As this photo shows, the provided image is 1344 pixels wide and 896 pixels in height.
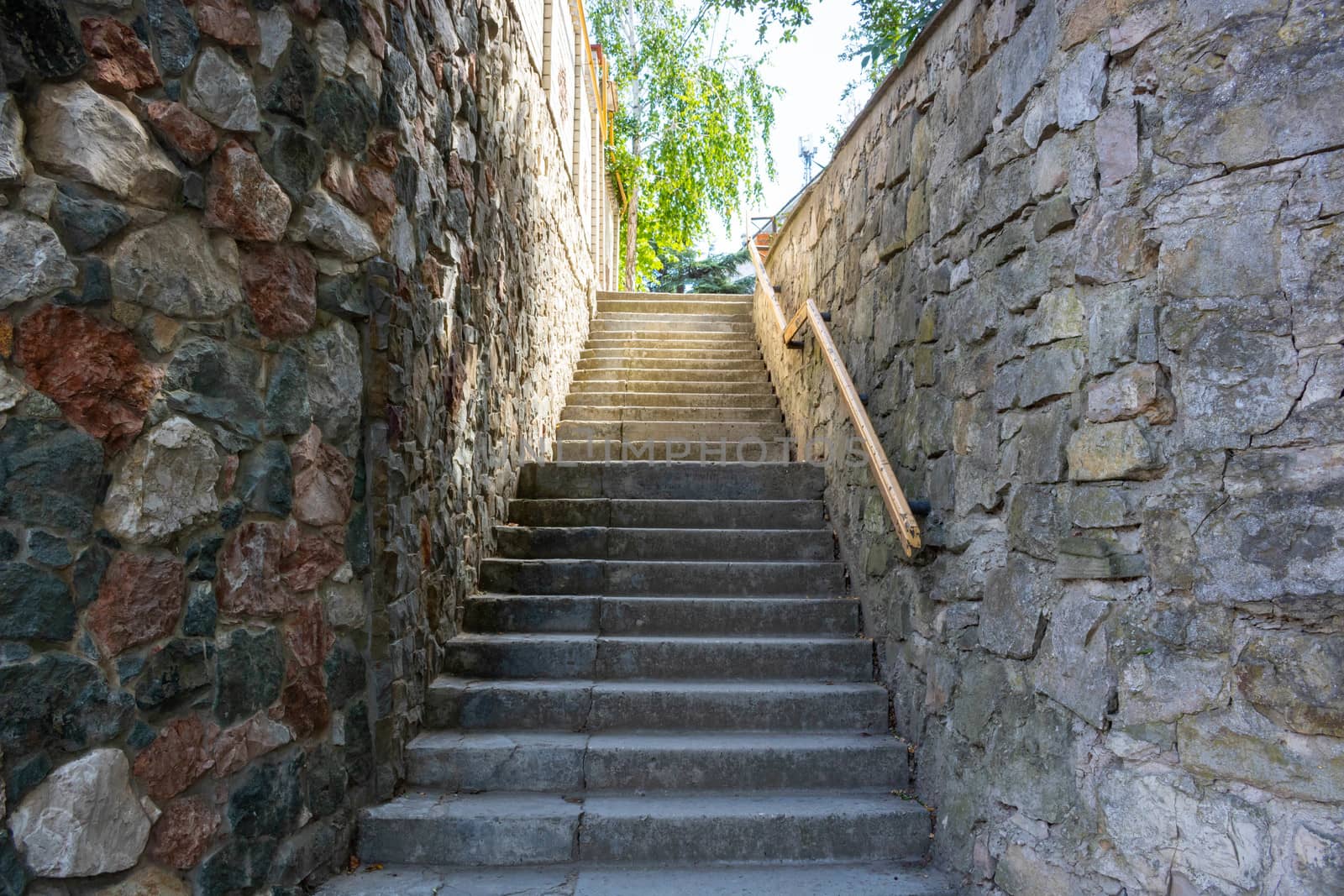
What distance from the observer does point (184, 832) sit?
1.82 meters

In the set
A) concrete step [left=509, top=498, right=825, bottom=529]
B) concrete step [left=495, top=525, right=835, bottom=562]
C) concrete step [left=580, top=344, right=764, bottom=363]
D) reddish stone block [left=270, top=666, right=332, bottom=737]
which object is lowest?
reddish stone block [left=270, top=666, right=332, bottom=737]

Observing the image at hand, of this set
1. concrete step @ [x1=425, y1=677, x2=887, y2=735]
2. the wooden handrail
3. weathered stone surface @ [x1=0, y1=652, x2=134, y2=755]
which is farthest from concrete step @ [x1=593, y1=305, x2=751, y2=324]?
weathered stone surface @ [x1=0, y1=652, x2=134, y2=755]

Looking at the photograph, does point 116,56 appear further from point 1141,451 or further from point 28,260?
point 1141,451

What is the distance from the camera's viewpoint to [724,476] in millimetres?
4441

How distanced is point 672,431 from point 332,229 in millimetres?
3430

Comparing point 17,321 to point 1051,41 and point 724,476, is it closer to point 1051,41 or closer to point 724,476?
point 1051,41

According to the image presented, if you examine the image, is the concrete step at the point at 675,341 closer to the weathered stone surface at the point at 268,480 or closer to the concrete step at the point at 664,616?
the concrete step at the point at 664,616

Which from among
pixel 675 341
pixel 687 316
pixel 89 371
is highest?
pixel 687 316

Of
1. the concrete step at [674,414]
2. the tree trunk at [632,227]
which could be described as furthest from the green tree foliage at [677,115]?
the concrete step at [674,414]

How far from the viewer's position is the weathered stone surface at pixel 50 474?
156 centimetres

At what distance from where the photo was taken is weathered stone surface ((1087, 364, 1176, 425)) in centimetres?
176

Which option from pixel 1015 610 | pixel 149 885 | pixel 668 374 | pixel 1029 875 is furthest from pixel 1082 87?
pixel 668 374

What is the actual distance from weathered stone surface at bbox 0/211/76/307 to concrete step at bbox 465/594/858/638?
2141mm

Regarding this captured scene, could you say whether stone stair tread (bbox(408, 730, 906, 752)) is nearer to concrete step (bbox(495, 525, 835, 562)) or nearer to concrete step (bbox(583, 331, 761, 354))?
concrete step (bbox(495, 525, 835, 562))
